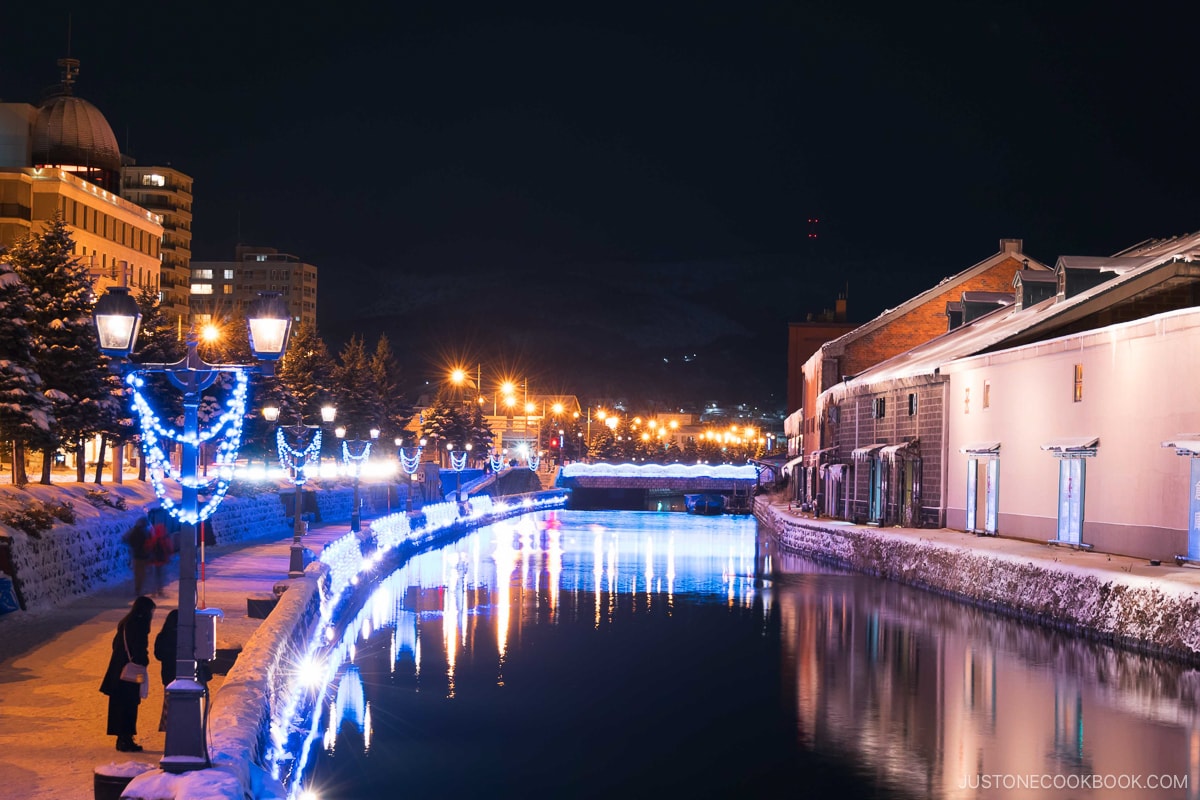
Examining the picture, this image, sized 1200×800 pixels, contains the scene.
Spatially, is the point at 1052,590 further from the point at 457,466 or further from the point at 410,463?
the point at 457,466

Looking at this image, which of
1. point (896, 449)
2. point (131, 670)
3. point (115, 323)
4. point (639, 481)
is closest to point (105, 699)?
point (131, 670)

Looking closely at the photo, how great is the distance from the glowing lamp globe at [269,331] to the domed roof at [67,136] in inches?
3379

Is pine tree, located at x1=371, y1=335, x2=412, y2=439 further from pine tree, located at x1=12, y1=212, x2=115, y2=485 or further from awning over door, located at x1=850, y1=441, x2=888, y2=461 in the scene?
pine tree, located at x1=12, y1=212, x2=115, y2=485

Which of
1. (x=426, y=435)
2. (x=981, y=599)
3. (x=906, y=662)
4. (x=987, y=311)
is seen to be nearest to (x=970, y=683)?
(x=906, y=662)

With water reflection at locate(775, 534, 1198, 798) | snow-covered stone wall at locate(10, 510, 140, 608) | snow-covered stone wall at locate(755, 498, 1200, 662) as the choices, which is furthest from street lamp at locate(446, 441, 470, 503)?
water reflection at locate(775, 534, 1198, 798)

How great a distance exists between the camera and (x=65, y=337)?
137ft

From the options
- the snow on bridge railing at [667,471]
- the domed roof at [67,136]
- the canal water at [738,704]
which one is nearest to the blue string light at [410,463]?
the snow on bridge railing at [667,471]

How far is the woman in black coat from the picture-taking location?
45.0ft

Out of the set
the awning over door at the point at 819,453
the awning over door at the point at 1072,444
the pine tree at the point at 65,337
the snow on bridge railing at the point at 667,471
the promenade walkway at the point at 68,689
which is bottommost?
the promenade walkway at the point at 68,689

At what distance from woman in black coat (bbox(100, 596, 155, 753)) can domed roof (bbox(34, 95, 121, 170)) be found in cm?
8605

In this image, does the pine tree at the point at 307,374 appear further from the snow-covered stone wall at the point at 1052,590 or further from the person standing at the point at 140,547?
the person standing at the point at 140,547

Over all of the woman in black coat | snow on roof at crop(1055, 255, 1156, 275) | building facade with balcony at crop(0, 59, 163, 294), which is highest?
building facade with balcony at crop(0, 59, 163, 294)

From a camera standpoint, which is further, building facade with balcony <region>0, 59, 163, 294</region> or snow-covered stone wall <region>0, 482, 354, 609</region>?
building facade with balcony <region>0, 59, 163, 294</region>

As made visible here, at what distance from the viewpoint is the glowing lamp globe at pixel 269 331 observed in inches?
559
